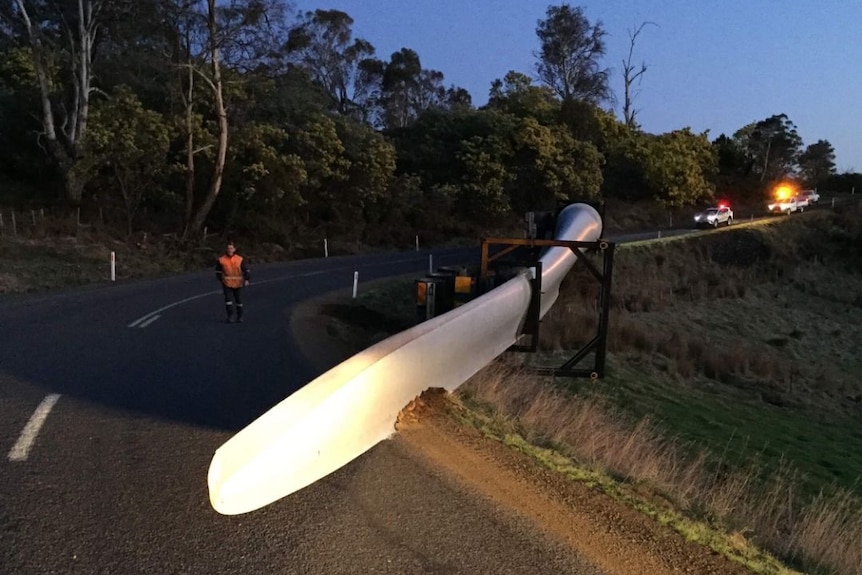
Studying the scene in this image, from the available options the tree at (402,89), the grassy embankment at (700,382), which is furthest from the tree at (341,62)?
the grassy embankment at (700,382)

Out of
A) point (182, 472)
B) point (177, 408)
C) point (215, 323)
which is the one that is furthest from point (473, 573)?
point (215, 323)

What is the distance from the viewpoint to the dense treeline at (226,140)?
29562mm

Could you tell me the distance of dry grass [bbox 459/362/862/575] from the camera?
575 centimetres

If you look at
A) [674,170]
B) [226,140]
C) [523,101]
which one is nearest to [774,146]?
[674,170]

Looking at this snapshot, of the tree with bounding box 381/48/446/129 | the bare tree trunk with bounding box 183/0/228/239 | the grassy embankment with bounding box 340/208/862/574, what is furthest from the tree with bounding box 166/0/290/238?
the tree with bounding box 381/48/446/129

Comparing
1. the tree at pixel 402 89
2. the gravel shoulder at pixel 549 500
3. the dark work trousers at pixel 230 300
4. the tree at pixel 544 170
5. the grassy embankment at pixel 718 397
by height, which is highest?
the tree at pixel 402 89

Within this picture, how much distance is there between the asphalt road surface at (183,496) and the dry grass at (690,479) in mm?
1954

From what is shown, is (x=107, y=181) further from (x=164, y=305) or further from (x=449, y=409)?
(x=449, y=409)

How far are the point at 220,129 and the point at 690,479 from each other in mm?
28239

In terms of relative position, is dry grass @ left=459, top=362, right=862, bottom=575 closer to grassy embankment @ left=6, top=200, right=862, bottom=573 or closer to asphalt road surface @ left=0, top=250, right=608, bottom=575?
grassy embankment @ left=6, top=200, right=862, bottom=573

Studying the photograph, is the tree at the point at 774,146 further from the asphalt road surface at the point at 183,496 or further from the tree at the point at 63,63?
the asphalt road surface at the point at 183,496

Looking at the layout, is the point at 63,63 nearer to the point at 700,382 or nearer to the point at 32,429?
the point at 700,382

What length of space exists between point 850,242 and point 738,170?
26545 millimetres

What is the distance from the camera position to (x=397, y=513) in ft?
15.8
